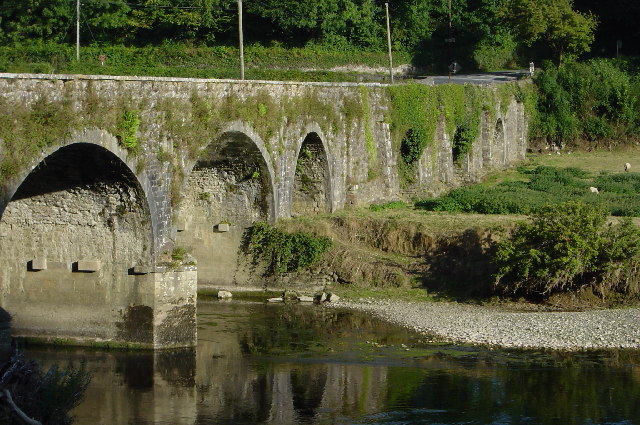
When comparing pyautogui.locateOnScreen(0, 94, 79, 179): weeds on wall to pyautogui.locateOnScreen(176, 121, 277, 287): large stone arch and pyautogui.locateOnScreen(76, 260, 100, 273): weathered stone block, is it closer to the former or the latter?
pyautogui.locateOnScreen(76, 260, 100, 273): weathered stone block

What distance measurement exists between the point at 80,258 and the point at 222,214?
8.77 meters

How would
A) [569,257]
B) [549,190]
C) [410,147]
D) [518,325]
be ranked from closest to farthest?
Result: 1. [518,325]
2. [569,257]
3. [410,147]
4. [549,190]

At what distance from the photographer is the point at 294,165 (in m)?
32.5

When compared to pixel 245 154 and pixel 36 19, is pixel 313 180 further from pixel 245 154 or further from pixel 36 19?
pixel 36 19

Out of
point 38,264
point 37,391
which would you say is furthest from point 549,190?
point 37,391

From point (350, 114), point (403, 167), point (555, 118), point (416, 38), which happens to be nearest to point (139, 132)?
point (350, 114)

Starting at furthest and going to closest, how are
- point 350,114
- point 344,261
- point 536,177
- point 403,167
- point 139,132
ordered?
point 536,177 < point 403,167 < point 350,114 < point 344,261 < point 139,132

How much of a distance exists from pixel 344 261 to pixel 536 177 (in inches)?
641

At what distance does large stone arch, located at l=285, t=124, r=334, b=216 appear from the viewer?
34.5m

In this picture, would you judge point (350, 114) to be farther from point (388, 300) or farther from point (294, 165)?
point (388, 300)

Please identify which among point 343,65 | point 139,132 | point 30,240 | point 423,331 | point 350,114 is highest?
point 343,65

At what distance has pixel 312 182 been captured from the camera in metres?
34.9

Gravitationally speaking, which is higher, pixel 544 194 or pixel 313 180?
pixel 313 180

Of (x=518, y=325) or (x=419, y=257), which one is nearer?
(x=518, y=325)
